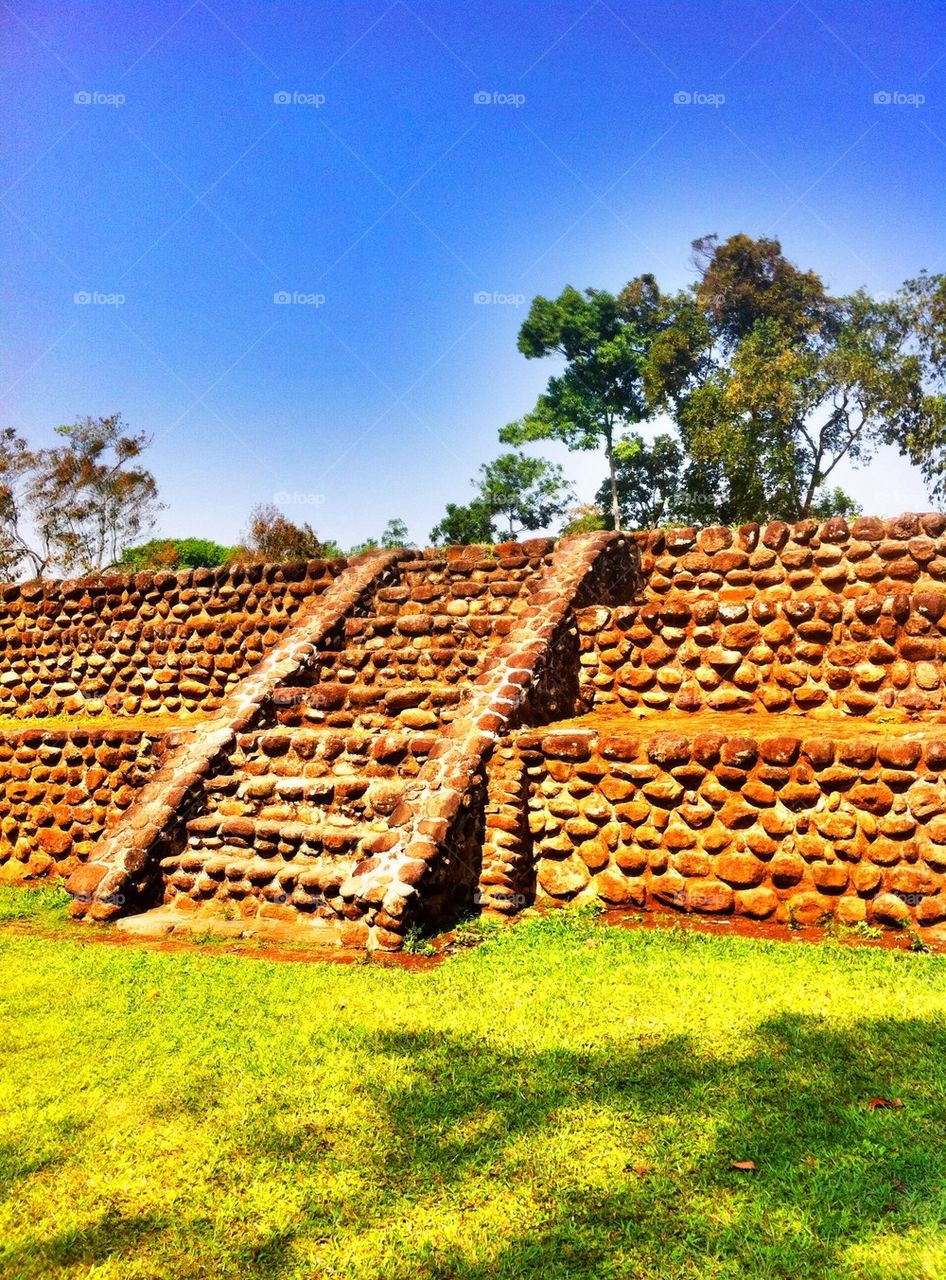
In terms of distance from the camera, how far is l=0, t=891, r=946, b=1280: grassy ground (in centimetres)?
255

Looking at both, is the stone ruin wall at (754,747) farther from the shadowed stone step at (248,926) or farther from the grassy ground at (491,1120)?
the shadowed stone step at (248,926)

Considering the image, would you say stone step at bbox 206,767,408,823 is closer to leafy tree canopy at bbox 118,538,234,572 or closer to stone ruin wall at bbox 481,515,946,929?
stone ruin wall at bbox 481,515,946,929

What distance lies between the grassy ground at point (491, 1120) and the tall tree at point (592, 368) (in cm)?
3404

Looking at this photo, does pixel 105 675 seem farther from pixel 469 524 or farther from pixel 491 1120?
pixel 469 524

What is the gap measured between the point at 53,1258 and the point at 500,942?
9.80 feet

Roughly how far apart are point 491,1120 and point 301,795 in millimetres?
3724

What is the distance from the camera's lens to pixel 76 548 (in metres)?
31.2

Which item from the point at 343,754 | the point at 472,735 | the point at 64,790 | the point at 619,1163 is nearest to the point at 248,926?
the point at 343,754

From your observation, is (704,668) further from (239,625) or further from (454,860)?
(239,625)

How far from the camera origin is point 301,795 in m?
6.65

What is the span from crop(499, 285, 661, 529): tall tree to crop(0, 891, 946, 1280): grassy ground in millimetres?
34038

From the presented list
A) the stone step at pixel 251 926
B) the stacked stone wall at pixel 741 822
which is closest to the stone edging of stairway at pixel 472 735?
the stone step at pixel 251 926
